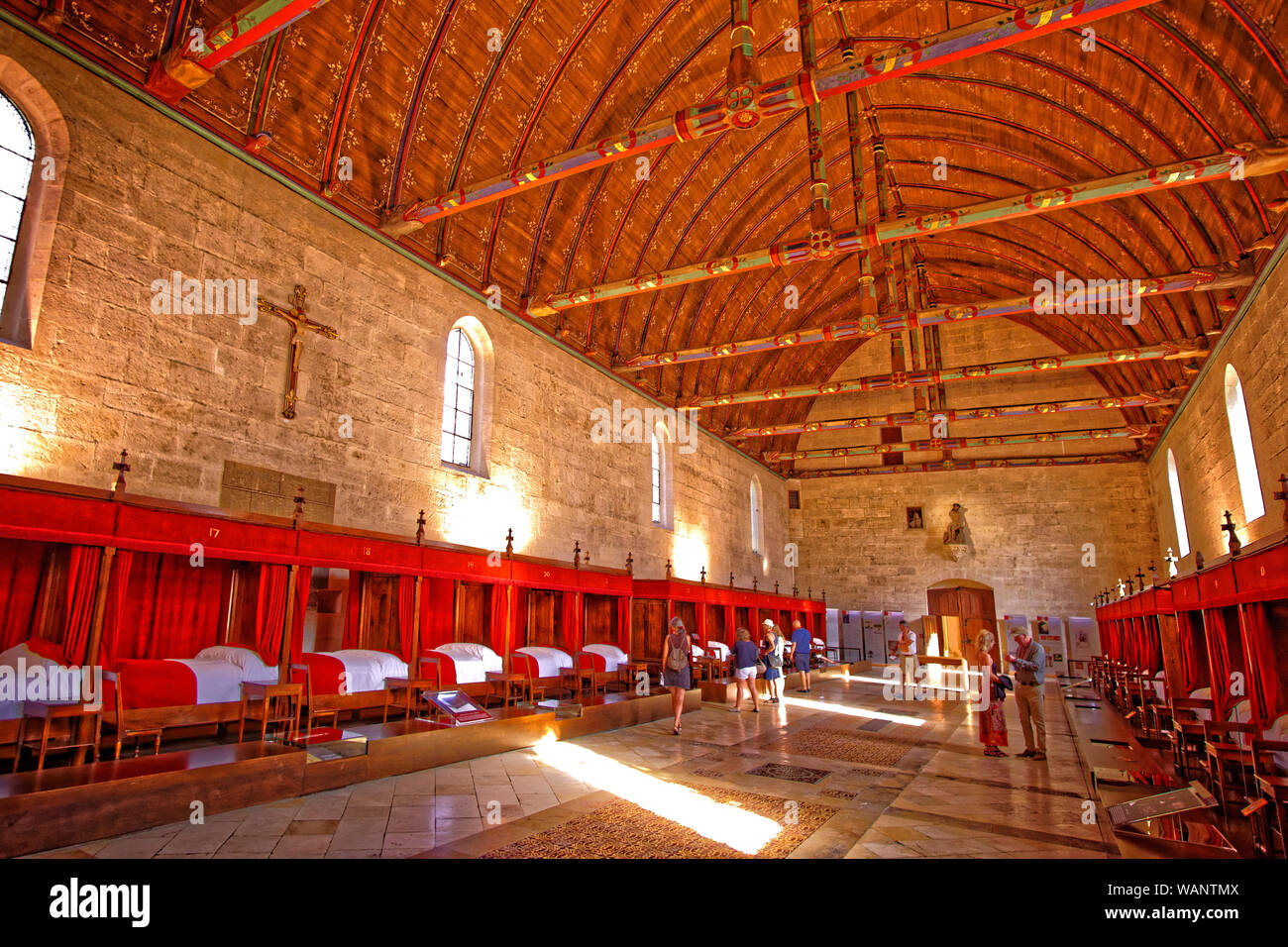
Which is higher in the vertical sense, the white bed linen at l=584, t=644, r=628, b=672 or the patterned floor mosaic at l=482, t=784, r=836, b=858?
the white bed linen at l=584, t=644, r=628, b=672

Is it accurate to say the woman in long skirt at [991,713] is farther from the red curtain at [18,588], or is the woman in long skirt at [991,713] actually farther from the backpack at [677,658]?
the red curtain at [18,588]

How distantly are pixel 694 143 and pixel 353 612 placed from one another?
11.3 metres

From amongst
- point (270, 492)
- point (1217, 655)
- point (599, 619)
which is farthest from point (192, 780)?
point (1217, 655)

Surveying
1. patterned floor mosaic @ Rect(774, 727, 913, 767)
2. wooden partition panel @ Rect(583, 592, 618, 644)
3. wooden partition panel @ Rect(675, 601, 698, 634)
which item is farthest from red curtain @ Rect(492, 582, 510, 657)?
wooden partition panel @ Rect(675, 601, 698, 634)

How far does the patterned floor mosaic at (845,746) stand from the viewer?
7.58 meters

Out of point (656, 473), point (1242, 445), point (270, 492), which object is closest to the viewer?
point (270, 492)

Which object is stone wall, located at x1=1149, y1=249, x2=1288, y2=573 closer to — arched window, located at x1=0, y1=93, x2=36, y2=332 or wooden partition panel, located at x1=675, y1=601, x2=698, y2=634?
wooden partition panel, located at x1=675, y1=601, x2=698, y2=634

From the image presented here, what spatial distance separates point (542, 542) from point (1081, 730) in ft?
30.2

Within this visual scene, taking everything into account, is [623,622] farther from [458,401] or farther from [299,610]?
[299,610]

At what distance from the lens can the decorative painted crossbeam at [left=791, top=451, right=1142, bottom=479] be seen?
2286cm

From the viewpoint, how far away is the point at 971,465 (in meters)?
24.7

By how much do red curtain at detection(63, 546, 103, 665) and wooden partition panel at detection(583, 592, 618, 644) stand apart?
8.65m
